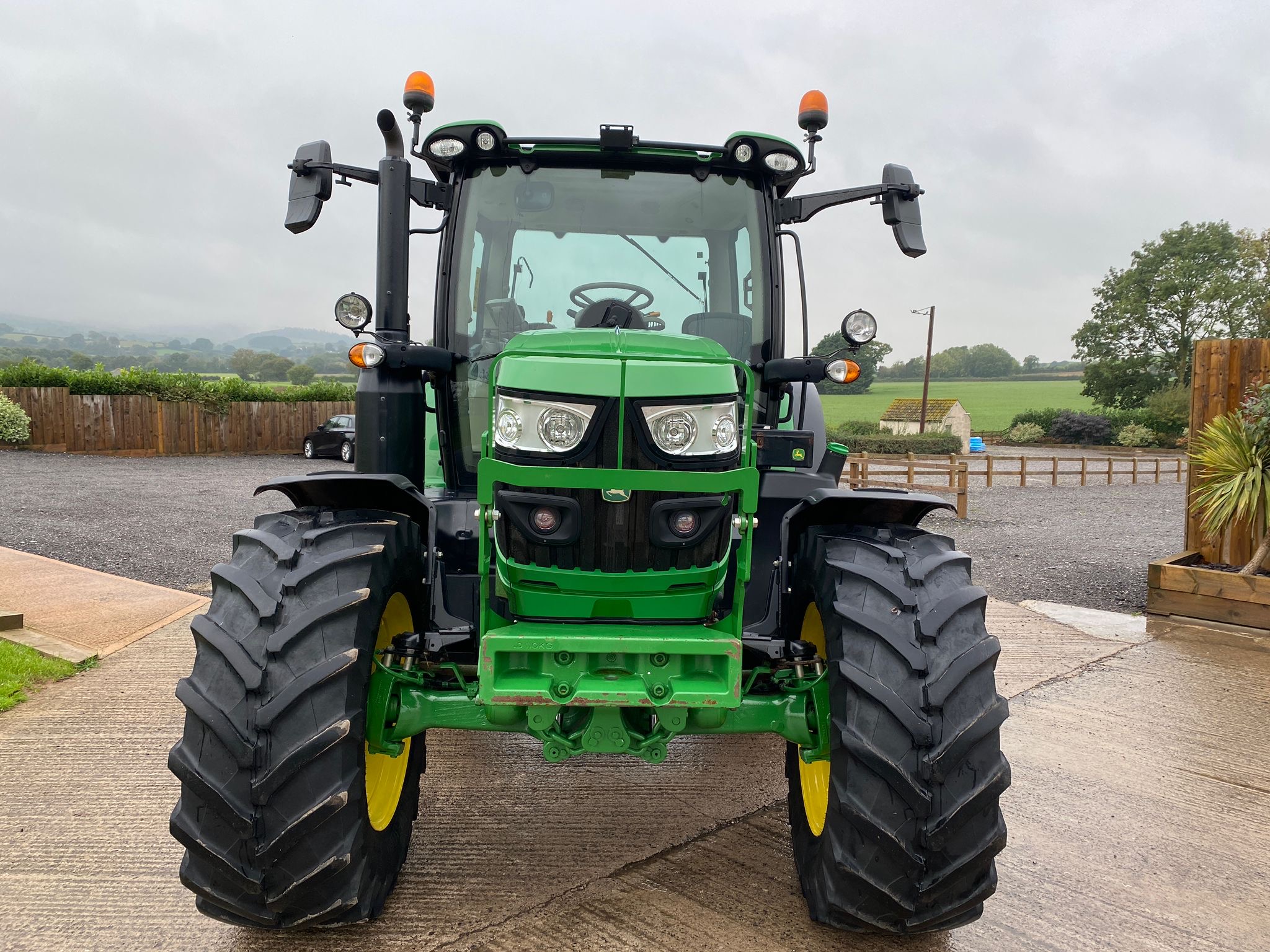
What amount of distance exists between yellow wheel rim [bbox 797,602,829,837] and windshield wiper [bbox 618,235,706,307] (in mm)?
1389

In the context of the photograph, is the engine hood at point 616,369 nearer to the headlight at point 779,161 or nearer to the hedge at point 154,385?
the headlight at point 779,161

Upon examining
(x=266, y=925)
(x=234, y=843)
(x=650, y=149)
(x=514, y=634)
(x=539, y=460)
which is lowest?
(x=266, y=925)

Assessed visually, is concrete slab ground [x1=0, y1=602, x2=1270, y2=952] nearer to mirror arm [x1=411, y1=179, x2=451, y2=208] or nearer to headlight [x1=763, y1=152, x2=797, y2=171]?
mirror arm [x1=411, y1=179, x2=451, y2=208]

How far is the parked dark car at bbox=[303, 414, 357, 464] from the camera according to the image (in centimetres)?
2470

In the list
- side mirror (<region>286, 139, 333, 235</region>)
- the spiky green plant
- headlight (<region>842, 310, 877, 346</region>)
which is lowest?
the spiky green plant

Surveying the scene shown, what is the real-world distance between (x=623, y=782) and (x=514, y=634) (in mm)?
1622

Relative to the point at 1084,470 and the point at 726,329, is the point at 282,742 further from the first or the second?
the point at 1084,470

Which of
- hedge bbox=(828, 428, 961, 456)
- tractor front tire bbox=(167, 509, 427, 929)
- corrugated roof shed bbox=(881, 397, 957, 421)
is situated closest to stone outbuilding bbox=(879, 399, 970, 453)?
corrugated roof shed bbox=(881, 397, 957, 421)

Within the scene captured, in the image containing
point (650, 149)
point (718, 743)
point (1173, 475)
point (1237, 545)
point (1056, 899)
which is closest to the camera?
point (1056, 899)

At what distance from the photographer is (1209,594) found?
6.70 meters

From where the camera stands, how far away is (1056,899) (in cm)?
291

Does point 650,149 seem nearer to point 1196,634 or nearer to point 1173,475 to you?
point 1196,634

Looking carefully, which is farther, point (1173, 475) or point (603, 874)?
point (1173, 475)

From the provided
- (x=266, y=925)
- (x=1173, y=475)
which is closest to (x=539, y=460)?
(x=266, y=925)
